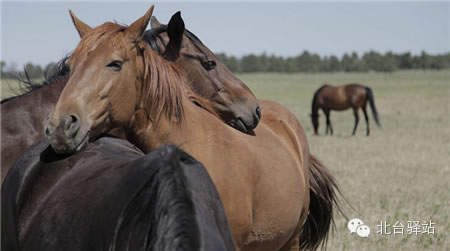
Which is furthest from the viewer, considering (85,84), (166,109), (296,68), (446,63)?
(296,68)

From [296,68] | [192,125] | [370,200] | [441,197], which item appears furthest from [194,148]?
[296,68]

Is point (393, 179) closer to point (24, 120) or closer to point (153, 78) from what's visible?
point (24, 120)

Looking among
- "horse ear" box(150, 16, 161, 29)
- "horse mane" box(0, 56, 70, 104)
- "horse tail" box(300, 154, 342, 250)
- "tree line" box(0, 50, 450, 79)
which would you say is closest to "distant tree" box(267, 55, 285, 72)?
"tree line" box(0, 50, 450, 79)

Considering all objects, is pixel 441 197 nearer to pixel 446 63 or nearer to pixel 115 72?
pixel 115 72

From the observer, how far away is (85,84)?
2434 mm

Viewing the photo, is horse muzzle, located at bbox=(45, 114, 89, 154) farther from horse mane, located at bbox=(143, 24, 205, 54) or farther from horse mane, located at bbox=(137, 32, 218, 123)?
horse mane, located at bbox=(143, 24, 205, 54)

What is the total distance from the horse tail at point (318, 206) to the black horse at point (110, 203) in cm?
254

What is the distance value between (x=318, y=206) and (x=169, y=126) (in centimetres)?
253

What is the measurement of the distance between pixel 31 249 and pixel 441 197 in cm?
679

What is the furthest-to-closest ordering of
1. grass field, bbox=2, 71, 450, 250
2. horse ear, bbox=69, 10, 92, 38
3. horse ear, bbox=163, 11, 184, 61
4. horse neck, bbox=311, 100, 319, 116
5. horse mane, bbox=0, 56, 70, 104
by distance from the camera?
horse neck, bbox=311, 100, 319, 116 < grass field, bbox=2, 71, 450, 250 < horse mane, bbox=0, 56, 70, 104 < horse ear, bbox=163, 11, 184, 61 < horse ear, bbox=69, 10, 92, 38

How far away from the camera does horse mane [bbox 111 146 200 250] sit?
5.03ft

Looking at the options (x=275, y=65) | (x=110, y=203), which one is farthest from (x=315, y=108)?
(x=275, y=65)

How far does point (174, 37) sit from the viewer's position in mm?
3041

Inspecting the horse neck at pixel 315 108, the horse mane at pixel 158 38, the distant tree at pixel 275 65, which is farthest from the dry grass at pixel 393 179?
the distant tree at pixel 275 65
